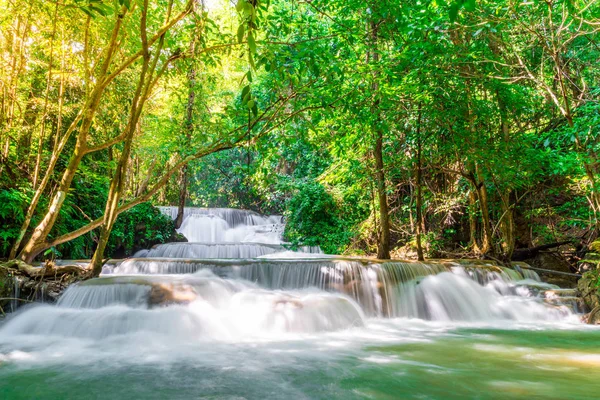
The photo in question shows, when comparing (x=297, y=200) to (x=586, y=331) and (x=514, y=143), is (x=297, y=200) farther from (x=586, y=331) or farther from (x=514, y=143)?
(x=586, y=331)

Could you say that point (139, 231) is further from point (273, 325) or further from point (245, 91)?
point (245, 91)

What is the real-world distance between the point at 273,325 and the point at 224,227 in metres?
12.5

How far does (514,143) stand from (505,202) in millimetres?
1453

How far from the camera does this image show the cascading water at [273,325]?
3.07 metres

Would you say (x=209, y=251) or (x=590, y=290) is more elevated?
(x=209, y=251)

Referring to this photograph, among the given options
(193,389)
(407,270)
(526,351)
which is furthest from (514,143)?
(193,389)

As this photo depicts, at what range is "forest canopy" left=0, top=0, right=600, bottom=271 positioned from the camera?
17.1 ft

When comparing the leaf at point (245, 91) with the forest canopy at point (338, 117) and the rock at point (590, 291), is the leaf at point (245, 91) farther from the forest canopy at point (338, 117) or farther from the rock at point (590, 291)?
the rock at point (590, 291)

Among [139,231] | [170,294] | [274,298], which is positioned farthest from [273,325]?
[139,231]

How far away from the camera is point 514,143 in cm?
809

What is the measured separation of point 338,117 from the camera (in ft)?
22.9

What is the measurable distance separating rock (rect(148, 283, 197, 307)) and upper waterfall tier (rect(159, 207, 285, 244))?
1028 cm

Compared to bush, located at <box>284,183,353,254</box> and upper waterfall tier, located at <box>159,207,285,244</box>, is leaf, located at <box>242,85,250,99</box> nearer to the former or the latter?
bush, located at <box>284,183,353,254</box>

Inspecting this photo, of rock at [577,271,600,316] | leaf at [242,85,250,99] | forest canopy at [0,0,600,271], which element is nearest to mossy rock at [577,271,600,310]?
rock at [577,271,600,316]
